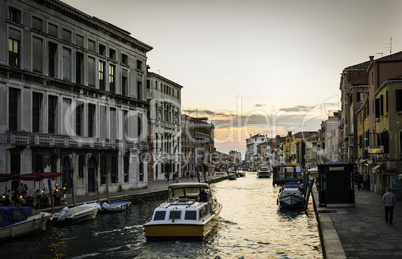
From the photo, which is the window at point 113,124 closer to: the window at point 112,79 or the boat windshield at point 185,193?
the window at point 112,79

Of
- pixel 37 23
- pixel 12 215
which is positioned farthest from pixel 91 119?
pixel 12 215

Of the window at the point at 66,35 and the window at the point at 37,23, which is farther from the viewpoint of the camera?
the window at the point at 66,35

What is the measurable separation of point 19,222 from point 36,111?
14.1 meters

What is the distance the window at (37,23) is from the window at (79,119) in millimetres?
7381

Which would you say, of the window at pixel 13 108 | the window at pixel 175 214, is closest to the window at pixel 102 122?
the window at pixel 13 108

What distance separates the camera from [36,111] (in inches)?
1307

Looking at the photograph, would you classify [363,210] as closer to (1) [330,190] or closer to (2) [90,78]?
(1) [330,190]

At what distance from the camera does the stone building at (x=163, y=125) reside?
6714 centimetres

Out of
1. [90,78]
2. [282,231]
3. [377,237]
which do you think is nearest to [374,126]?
[282,231]

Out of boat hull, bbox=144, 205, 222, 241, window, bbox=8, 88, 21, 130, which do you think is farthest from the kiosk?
window, bbox=8, 88, 21, 130

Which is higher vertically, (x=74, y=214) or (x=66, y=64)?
(x=66, y=64)

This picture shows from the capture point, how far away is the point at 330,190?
A: 26.7 m

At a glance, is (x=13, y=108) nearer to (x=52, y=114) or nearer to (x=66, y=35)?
(x=52, y=114)

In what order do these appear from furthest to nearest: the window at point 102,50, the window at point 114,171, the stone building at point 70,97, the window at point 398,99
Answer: the window at point 114,171
the window at point 102,50
the stone building at point 70,97
the window at point 398,99
